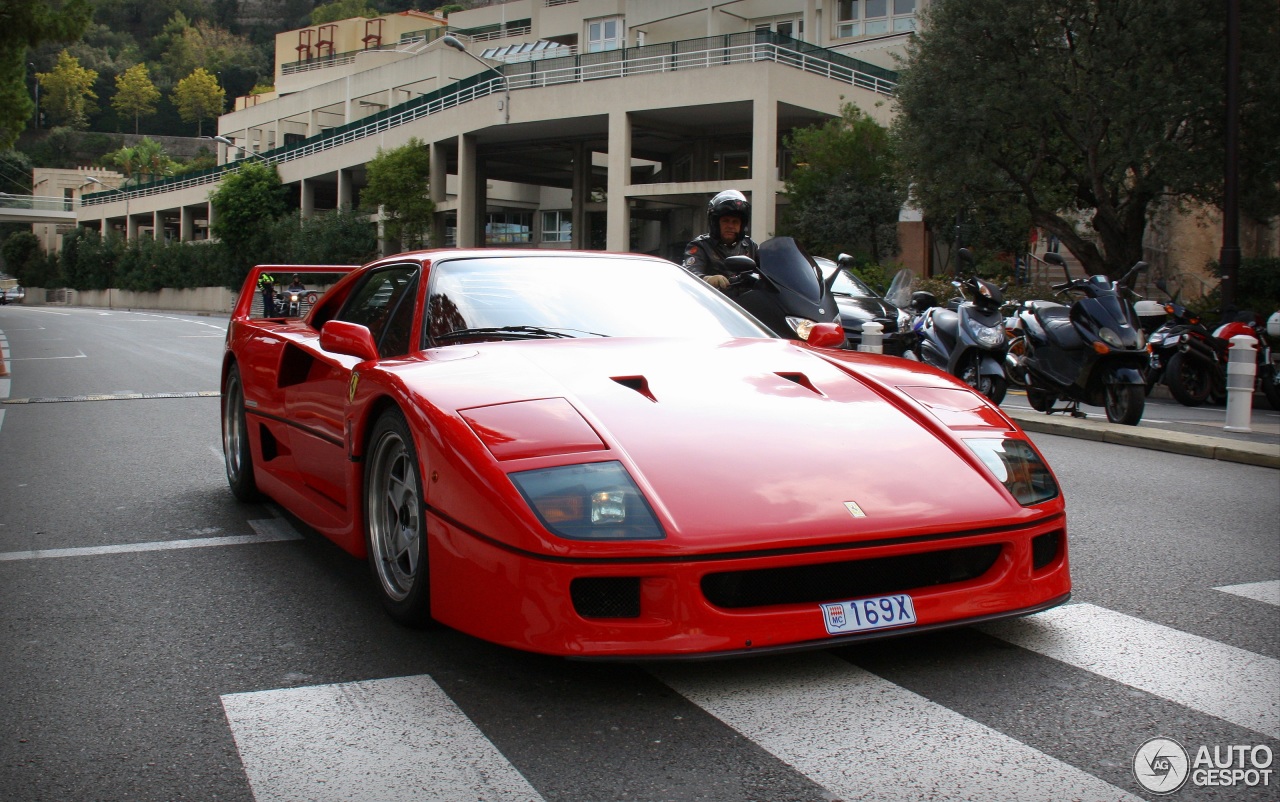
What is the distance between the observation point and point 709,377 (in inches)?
158

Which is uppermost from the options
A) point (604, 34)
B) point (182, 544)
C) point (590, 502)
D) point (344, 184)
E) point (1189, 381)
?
point (604, 34)

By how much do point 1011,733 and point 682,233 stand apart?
175 ft

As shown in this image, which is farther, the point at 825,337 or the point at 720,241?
the point at 720,241

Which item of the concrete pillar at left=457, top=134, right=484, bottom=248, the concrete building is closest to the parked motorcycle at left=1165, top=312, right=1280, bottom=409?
the concrete building

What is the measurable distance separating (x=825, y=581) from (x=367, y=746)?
4.01ft

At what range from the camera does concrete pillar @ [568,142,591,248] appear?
5381cm

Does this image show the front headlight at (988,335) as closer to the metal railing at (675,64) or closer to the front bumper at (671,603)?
the front bumper at (671,603)

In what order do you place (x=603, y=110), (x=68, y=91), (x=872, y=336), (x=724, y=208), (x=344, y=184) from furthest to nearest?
(x=68, y=91) < (x=344, y=184) < (x=603, y=110) < (x=872, y=336) < (x=724, y=208)

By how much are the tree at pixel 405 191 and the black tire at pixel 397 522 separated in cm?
5195

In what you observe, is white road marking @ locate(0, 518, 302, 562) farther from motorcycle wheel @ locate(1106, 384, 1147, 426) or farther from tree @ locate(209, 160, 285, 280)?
tree @ locate(209, 160, 285, 280)

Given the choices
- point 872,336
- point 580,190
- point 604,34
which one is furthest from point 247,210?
point 872,336

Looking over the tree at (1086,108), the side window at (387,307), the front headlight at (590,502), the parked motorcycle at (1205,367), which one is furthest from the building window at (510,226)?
the front headlight at (590,502)

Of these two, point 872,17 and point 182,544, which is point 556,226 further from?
point 182,544

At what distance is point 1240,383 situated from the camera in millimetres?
11164
